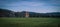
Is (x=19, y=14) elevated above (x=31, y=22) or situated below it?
above

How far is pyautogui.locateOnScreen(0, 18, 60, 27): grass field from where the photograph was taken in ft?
4.21

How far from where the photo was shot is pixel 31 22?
130 cm

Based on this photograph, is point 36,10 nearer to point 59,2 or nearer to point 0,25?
point 59,2

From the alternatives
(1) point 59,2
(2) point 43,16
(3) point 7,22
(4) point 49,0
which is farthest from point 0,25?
(1) point 59,2

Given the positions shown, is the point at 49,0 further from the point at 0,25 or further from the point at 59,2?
the point at 0,25

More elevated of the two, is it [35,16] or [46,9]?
[46,9]

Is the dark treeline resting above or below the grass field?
above

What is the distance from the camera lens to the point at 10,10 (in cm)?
129

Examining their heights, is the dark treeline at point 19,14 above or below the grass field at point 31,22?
above

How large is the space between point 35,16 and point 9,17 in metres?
0.48

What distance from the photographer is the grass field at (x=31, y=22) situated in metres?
1.28

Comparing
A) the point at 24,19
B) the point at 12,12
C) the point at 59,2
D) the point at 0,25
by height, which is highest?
the point at 59,2

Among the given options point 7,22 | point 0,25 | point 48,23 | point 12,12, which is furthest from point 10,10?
point 48,23

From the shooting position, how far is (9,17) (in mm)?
1296
